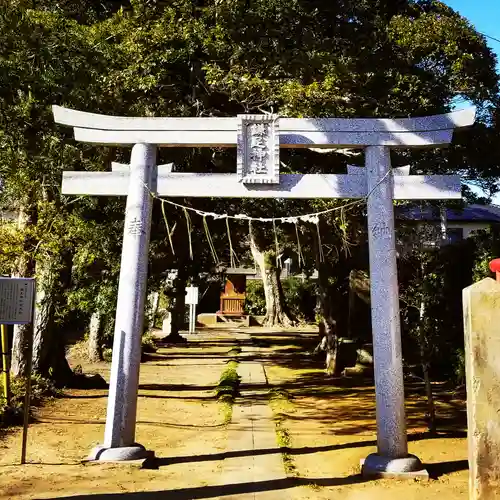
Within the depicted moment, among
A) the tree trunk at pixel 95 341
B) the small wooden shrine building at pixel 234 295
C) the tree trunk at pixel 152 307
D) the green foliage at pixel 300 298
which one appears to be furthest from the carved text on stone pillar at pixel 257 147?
the small wooden shrine building at pixel 234 295

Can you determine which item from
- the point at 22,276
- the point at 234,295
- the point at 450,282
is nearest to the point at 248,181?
the point at 22,276

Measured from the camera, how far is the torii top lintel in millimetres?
7336

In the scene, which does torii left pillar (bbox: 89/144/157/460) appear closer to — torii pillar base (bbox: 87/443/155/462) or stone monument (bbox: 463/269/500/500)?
torii pillar base (bbox: 87/443/155/462)

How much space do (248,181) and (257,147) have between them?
0.44 meters

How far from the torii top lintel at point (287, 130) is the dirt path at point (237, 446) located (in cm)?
401

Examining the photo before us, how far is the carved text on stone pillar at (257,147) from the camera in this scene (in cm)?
723

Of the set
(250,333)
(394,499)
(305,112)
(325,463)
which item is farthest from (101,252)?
(250,333)

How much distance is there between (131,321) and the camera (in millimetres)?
7082

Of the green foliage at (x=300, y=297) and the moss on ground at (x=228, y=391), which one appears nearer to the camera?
the moss on ground at (x=228, y=391)

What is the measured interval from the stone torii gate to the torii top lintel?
0.04 feet

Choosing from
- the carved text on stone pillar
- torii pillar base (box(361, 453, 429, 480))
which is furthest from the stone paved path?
the carved text on stone pillar

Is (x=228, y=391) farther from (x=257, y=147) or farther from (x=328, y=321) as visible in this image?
(x=257, y=147)

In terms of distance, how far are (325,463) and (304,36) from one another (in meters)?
7.34

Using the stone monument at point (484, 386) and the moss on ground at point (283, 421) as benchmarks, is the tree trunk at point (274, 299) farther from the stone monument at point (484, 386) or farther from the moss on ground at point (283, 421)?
the stone monument at point (484, 386)
